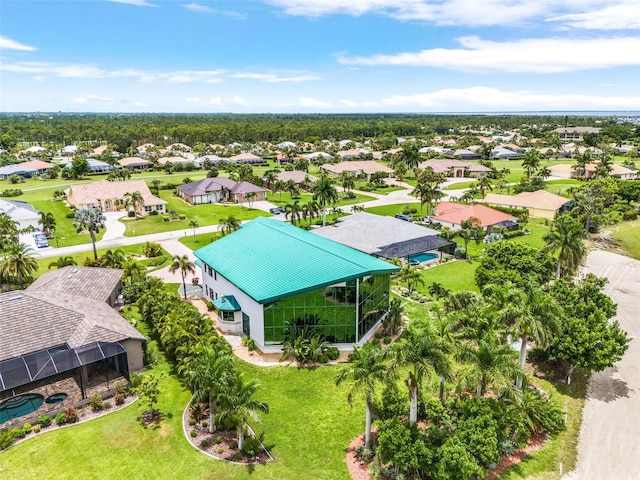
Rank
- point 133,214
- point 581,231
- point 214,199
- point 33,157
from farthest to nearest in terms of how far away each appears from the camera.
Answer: point 33,157 < point 214,199 < point 133,214 < point 581,231

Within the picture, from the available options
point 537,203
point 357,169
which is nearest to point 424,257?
point 537,203

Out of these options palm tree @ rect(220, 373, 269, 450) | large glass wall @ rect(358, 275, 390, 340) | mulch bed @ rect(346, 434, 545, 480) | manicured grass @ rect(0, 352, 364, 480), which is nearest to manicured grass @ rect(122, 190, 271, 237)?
large glass wall @ rect(358, 275, 390, 340)

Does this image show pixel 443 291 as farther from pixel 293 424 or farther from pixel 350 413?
pixel 293 424

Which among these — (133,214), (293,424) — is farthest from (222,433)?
(133,214)

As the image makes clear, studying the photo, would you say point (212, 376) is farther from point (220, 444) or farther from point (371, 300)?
point (371, 300)

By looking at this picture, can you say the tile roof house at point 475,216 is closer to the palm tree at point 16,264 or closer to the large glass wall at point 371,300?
the large glass wall at point 371,300

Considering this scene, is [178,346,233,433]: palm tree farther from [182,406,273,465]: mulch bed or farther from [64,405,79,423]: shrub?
[64,405,79,423]: shrub
